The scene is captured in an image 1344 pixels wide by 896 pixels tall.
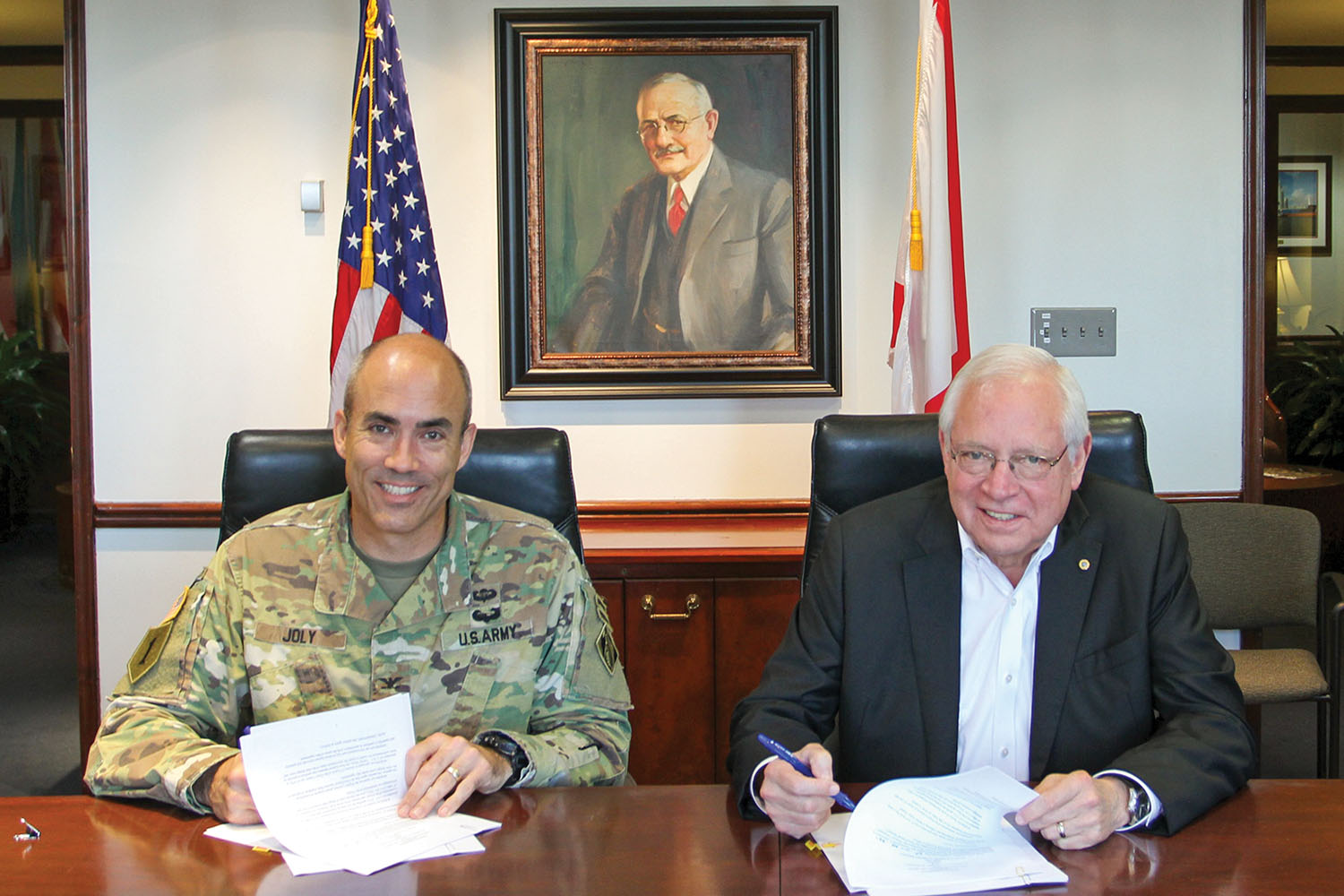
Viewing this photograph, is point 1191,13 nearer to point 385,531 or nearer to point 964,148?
point 964,148

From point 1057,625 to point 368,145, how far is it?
219cm

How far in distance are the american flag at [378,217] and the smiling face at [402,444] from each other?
1.29m

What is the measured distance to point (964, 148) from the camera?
335cm

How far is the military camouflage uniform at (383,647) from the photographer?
1705 millimetres

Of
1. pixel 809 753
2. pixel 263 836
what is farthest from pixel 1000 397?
pixel 263 836

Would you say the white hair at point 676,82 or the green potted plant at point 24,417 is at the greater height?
the white hair at point 676,82

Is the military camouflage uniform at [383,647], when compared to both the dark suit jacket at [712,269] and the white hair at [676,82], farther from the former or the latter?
the white hair at [676,82]

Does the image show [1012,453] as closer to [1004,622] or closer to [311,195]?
[1004,622]

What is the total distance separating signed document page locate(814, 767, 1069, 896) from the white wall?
6.91 feet

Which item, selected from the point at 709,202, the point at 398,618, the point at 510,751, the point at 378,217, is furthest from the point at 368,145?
the point at 510,751

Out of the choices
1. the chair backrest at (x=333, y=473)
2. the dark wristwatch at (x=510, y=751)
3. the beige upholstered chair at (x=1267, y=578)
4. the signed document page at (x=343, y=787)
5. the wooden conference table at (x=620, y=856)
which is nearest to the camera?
the wooden conference table at (x=620, y=856)

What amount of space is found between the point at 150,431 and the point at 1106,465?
2.63m

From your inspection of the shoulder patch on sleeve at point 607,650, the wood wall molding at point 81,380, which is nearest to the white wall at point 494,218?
the wood wall molding at point 81,380

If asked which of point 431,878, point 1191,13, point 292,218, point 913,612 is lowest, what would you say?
point 431,878
